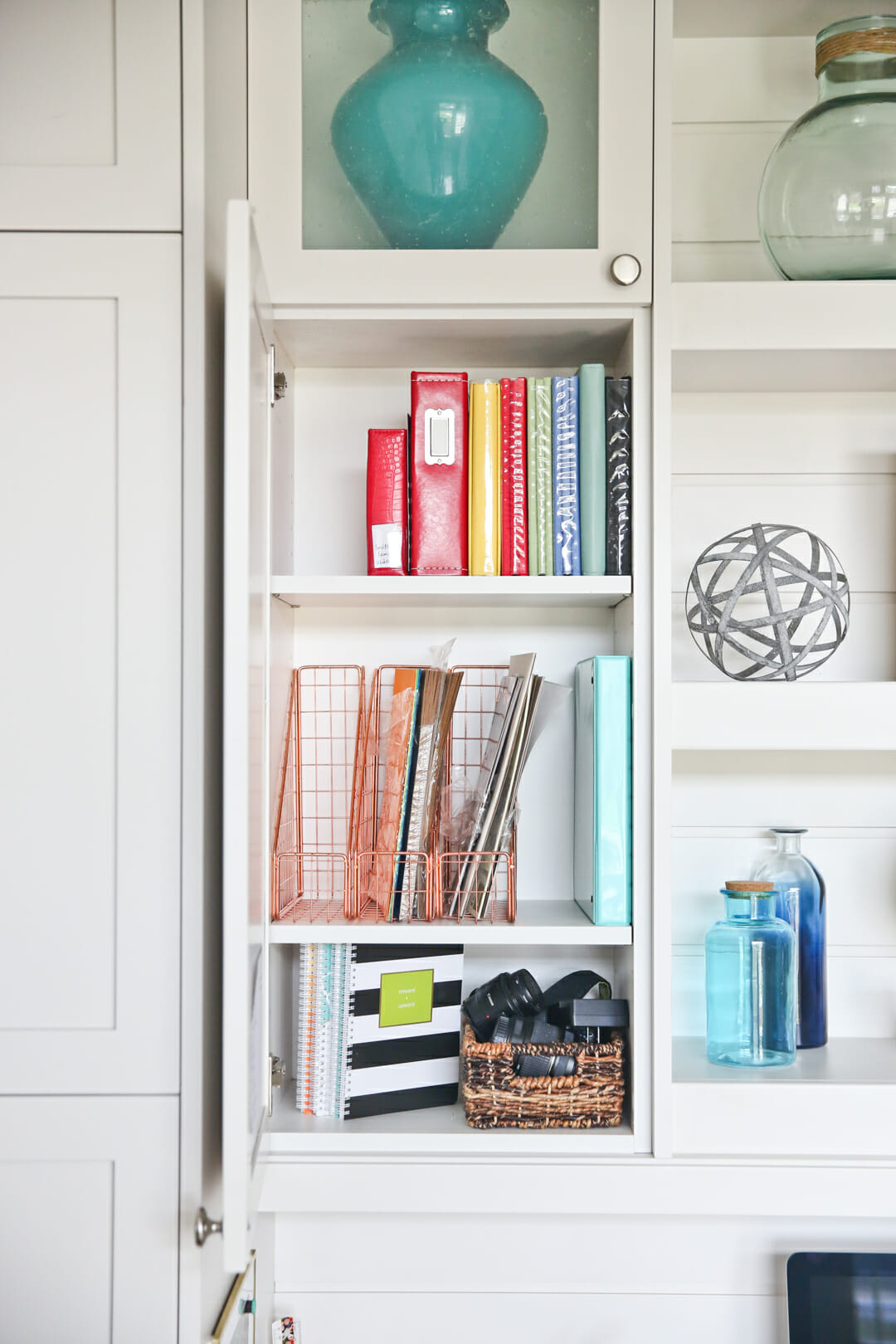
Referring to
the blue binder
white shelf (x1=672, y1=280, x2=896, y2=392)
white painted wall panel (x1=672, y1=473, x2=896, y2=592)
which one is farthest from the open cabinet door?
white painted wall panel (x1=672, y1=473, x2=896, y2=592)

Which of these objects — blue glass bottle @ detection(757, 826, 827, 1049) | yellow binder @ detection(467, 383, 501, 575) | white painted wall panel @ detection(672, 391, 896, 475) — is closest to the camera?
yellow binder @ detection(467, 383, 501, 575)

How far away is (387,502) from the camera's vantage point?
1.29 meters

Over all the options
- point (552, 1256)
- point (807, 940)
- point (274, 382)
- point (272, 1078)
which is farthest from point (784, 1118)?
point (274, 382)

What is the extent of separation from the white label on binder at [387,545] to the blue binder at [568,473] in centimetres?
20

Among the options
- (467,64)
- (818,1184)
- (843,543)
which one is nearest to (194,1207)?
(818,1184)

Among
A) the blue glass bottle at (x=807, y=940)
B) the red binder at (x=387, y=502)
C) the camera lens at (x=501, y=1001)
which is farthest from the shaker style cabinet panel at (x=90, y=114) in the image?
the blue glass bottle at (x=807, y=940)

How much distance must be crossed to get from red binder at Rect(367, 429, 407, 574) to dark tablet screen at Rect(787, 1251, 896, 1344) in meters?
1.04

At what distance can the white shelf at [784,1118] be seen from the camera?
1218 mm

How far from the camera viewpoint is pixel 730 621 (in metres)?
1.33

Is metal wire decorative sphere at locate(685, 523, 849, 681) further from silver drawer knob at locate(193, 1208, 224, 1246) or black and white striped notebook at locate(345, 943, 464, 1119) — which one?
silver drawer knob at locate(193, 1208, 224, 1246)

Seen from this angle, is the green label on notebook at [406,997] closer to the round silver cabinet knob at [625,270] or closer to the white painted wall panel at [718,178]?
the round silver cabinet knob at [625,270]

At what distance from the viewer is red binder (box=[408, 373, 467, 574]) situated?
1.27m

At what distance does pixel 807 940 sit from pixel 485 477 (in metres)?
0.74

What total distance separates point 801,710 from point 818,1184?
1.79ft
